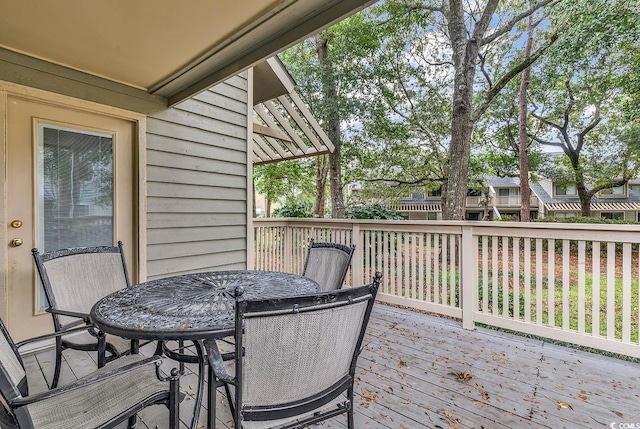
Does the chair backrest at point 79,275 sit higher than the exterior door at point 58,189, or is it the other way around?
the exterior door at point 58,189

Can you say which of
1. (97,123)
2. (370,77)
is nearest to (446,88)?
(370,77)

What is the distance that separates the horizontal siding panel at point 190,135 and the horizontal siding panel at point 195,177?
32cm

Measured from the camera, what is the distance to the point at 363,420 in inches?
67.6

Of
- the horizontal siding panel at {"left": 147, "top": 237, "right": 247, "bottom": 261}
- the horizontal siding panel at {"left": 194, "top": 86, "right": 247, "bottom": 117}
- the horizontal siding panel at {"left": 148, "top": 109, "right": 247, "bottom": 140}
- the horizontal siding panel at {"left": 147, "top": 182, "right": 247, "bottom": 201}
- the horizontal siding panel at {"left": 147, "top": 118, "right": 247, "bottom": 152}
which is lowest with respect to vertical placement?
the horizontal siding panel at {"left": 147, "top": 237, "right": 247, "bottom": 261}

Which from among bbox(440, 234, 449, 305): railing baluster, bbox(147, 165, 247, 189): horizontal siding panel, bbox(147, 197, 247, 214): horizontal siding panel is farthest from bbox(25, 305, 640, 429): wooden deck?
bbox(147, 165, 247, 189): horizontal siding panel

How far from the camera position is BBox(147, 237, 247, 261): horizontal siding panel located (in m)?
3.14

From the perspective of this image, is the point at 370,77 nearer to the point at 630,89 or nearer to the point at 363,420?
the point at 630,89

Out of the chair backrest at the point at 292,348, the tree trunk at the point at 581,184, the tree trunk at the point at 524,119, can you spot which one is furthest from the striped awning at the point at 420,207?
the chair backrest at the point at 292,348

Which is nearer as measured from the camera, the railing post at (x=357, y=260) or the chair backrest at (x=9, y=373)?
the chair backrest at (x=9, y=373)

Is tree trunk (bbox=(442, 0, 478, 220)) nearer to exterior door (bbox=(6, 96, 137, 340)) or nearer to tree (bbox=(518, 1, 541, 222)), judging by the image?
tree (bbox=(518, 1, 541, 222))

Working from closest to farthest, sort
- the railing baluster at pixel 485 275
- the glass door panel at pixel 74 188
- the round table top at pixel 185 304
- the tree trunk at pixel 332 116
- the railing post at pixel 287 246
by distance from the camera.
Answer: the round table top at pixel 185 304
the glass door panel at pixel 74 188
the railing baluster at pixel 485 275
the railing post at pixel 287 246
the tree trunk at pixel 332 116

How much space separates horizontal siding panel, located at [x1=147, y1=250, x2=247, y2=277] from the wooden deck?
2.73ft

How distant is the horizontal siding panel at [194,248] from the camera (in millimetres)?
3137

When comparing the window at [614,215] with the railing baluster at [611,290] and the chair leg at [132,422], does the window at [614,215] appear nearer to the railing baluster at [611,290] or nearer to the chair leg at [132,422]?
the railing baluster at [611,290]
